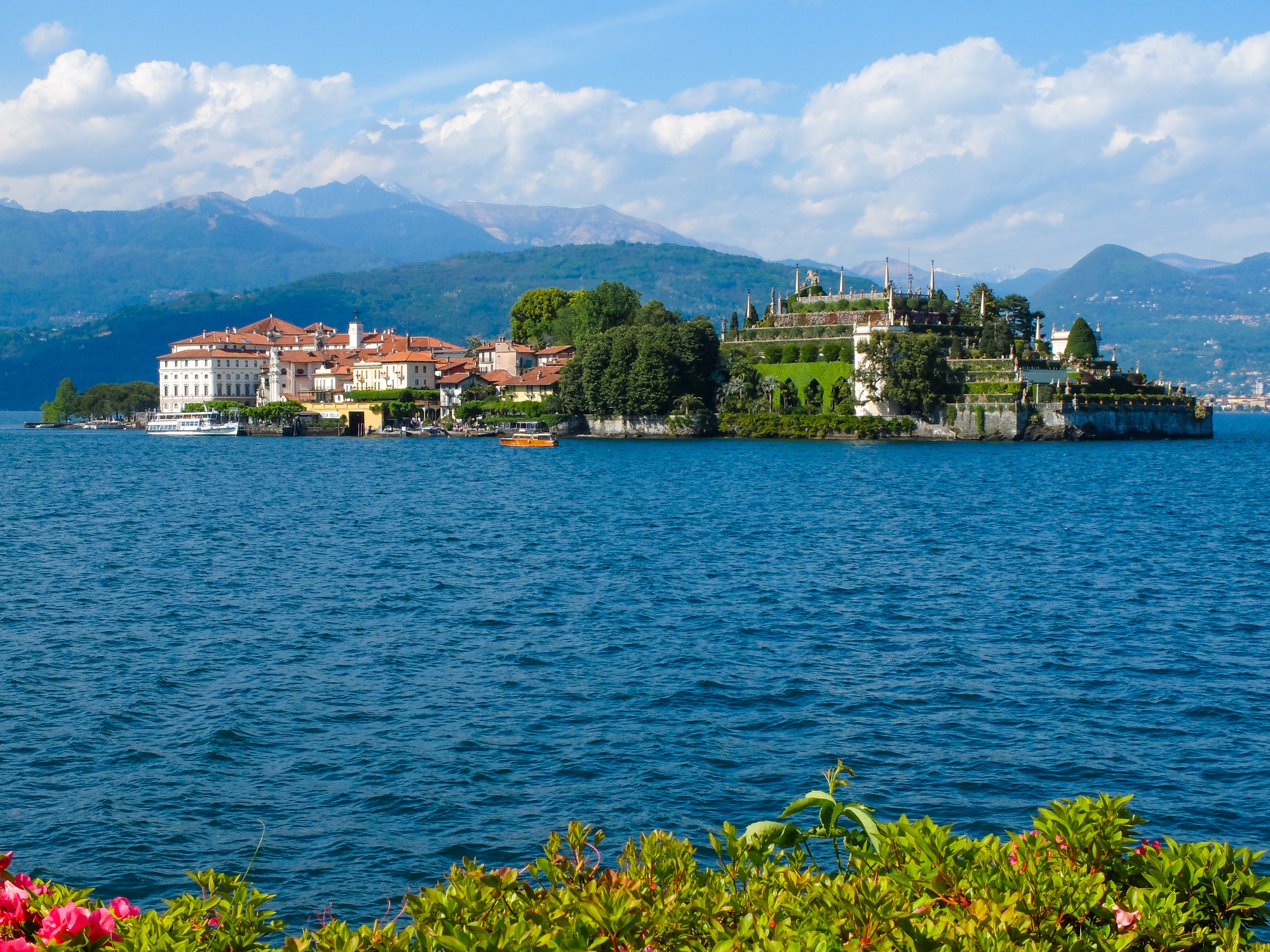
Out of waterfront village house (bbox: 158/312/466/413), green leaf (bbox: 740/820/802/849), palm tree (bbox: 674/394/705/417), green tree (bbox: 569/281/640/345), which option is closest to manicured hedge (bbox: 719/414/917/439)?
palm tree (bbox: 674/394/705/417)

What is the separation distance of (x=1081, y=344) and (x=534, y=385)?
64975 millimetres

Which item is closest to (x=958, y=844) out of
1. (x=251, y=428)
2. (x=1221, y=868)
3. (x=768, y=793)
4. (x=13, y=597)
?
(x=1221, y=868)

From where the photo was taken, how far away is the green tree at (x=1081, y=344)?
421ft

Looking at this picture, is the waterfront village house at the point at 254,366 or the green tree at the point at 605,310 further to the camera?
the waterfront village house at the point at 254,366

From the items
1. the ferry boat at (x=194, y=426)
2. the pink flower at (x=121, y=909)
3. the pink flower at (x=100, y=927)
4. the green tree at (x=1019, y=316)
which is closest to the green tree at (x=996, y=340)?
the green tree at (x=1019, y=316)

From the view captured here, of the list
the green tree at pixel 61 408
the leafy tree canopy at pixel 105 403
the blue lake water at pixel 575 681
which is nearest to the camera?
the blue lake water at pixel 575 681

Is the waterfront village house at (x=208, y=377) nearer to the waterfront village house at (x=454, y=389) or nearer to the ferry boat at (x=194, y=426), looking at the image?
the ferry boat at (x=194, y=426)

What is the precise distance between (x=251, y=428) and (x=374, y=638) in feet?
449

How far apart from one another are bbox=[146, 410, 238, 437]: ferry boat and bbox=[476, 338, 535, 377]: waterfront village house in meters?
34.3

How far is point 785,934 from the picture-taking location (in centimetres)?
600

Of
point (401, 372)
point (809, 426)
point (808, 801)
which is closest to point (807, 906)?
point (808, 801)

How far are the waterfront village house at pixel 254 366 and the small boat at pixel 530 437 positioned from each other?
35149mm

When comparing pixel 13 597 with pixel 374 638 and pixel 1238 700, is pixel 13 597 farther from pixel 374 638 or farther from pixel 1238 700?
pixel 1238 700

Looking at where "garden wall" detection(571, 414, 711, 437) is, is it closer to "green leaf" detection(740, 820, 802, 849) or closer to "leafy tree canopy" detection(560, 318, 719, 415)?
"leafy tree canopy" detection(560, 318, 719, 415)
